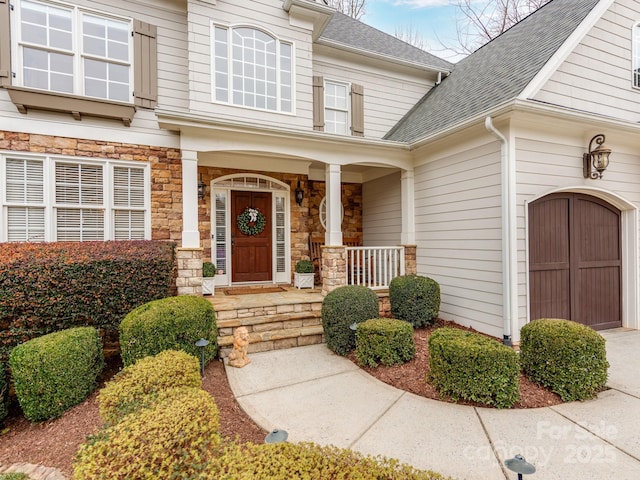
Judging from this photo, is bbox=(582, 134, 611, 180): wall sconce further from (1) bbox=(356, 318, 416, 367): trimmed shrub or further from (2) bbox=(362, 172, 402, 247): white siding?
(1) bbox=(356, 318, 416, 367): trimmed shrub

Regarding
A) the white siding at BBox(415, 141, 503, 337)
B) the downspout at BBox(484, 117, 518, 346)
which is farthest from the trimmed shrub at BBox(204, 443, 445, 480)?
the white siding at BBox(415, 141, 503, 337)

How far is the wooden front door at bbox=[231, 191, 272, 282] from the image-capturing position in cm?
682

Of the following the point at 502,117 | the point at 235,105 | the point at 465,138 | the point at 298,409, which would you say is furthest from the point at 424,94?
the point at 298,409

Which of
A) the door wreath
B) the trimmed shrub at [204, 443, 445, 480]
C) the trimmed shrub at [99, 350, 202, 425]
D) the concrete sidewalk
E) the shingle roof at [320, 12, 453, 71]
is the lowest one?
the concrete sidewalk

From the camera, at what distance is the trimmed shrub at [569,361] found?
310 cm

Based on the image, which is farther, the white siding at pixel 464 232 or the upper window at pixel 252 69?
the upper window at pixel 252 69

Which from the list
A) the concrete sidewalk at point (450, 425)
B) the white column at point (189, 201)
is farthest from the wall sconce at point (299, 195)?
the concrete sidewalk at point (450, 425)

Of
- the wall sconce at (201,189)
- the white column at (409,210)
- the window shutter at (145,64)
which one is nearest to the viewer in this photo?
the window shutter at (145,64)

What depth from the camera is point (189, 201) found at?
199 inches

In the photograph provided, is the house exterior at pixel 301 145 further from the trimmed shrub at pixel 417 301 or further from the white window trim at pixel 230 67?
the trimmed shrub at pixel 417 301

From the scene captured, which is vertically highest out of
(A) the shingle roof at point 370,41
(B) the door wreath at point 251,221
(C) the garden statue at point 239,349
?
(A) the shingle roof at point 370,41

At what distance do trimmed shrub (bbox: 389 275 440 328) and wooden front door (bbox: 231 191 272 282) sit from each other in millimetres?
3043

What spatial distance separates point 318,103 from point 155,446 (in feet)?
21.7

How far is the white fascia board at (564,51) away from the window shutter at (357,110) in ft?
11.6
